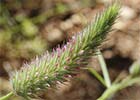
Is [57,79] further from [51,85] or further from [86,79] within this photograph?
[86,79]

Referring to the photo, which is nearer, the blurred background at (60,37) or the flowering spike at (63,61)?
the flowering spike at (63,61)

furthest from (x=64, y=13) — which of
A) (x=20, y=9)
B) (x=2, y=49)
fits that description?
(x=2, y=49)

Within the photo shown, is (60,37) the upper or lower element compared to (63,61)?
upper

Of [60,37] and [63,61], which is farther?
[60,37]

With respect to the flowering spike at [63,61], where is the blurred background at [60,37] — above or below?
above
